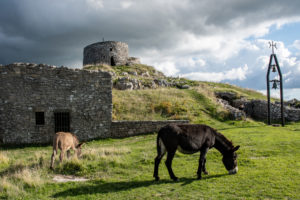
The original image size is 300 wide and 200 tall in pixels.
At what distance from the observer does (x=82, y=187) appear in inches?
301

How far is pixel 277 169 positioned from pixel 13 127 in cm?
1588

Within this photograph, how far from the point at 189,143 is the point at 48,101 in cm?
1273

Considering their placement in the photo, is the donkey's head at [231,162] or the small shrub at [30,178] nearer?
the small shrub at [30,178]

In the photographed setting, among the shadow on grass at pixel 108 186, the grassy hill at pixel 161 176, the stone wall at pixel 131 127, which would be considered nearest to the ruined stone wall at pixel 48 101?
the stone wall at pixel 131 127

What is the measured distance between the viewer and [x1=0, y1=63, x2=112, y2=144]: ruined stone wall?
1703cm

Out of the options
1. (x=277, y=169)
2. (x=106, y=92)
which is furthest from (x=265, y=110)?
(x=277, y=169)

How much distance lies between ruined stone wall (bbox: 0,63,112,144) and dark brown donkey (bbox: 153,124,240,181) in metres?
11.1

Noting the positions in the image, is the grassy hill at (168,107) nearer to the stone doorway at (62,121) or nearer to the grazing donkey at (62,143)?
the stone doorway at (62,121)

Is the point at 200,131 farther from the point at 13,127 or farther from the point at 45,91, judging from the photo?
the point at 13,127

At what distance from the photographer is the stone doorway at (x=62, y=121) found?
17.6 metres

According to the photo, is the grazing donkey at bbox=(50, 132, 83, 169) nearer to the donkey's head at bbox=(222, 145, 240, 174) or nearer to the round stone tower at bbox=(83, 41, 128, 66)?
the donkey's head at bbox=(222, 145, 240, 174)

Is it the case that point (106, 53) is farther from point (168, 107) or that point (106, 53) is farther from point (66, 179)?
point (66, 179)

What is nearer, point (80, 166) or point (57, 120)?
point (80, 166)

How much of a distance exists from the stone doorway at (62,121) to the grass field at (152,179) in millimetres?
6086
